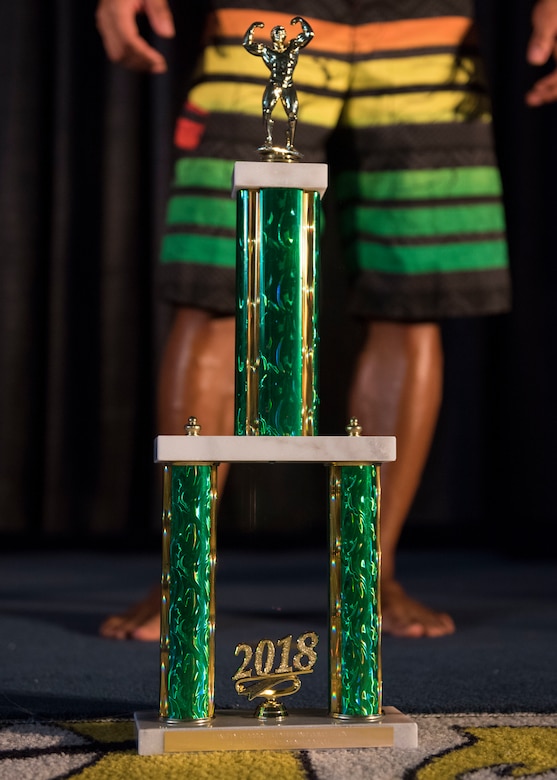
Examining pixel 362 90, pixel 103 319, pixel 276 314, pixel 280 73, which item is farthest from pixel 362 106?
pixel 103 319

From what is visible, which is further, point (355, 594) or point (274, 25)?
point (274, 25)

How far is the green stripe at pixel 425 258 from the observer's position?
57.4 inches

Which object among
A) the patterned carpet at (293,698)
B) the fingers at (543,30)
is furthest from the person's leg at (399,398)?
the fingers at (543,30)

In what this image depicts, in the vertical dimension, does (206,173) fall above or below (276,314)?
above

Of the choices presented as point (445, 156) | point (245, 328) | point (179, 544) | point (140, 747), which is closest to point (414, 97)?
point (445, 156)

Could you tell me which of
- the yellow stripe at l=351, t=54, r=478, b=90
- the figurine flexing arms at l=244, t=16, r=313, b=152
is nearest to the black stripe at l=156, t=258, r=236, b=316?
the yellow stripe at l=351, t=54, r=478, b=90

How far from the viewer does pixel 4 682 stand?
1.03 m

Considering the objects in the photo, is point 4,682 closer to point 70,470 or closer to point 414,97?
point 414,97

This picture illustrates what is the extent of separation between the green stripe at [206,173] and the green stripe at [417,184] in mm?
179

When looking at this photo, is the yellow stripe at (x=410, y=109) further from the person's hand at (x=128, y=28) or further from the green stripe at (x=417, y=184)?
the person's hand at (x=128, y=28)

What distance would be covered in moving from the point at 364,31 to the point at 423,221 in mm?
252

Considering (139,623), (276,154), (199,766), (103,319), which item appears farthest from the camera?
(103,319)

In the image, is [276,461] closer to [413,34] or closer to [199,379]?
[199,379]

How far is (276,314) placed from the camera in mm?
862
